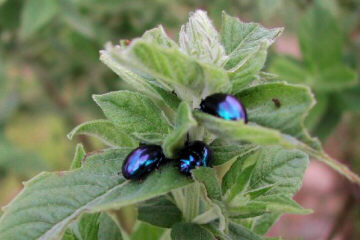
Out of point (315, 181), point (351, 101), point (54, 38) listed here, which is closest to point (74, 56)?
point (54, 38)

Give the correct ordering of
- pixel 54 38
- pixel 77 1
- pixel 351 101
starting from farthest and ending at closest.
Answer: pixel 54 38 < pixel 351 101 < pixel 77 1

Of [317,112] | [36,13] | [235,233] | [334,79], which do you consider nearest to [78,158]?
[235,233]

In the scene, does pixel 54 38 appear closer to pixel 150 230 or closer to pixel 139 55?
pixel 150 230

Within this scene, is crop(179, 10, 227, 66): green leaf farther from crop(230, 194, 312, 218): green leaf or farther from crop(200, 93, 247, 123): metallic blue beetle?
crop(230, 194, 312, 218): green leaf

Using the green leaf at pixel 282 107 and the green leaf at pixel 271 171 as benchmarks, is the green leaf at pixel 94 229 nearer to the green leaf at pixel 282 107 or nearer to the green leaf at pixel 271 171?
the green leaf at pixel 271 171

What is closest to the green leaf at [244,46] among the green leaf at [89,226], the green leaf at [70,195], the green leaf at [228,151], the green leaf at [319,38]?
the green leaf at [228,151]

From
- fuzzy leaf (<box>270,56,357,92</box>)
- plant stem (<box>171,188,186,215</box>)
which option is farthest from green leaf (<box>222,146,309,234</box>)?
fuzzy leaf (<box>270,56,357,92</box>)

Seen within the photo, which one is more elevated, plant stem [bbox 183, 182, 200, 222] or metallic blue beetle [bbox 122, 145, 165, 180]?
metallic blue beetle [bbox 122, 145, 165, 180]
